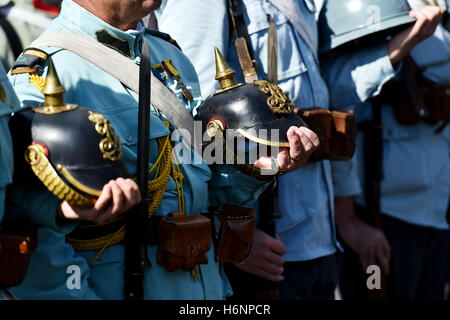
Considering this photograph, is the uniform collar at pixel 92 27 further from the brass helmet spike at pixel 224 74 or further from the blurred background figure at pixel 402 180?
the blurred background figure at pixel 402 180

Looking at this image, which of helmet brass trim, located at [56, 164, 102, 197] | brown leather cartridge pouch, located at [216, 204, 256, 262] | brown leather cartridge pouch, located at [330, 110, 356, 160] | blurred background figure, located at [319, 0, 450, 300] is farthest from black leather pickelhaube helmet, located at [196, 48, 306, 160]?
blurred background figure, located at [319, 0, 450, 300]

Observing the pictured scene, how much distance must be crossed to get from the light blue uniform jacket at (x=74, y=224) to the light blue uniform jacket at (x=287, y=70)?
1.21 feet

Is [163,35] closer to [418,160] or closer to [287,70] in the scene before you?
[287,70]

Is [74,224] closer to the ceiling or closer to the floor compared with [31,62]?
closer to the floor

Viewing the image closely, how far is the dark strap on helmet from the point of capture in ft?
12.3

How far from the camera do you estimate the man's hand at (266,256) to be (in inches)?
119

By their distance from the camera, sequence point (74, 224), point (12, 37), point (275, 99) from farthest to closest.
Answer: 1. point (12, 37)
2. point (275, 99)
3. point (74, 224)

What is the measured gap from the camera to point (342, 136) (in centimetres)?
329

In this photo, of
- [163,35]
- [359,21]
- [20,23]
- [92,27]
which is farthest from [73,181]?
[20,23]

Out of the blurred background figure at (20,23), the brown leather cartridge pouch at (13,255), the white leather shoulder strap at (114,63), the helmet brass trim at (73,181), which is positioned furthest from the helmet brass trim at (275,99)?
the blurred background figure at (20,23)

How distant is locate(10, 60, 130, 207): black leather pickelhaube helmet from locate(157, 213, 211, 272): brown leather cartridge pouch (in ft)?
1.17

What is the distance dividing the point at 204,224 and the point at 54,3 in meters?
2.09

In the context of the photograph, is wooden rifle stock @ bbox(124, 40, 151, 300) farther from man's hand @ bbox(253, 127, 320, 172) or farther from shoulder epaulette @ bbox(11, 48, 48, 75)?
man's hand @ bbox(253, 127, 320, 172)

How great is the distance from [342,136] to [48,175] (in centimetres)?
167
